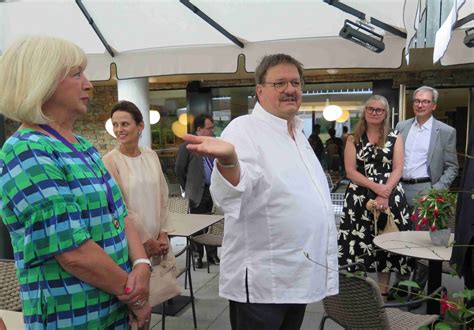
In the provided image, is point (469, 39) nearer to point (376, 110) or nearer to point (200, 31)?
point (376, 110)

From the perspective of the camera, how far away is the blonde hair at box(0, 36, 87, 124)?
1271 millimetres

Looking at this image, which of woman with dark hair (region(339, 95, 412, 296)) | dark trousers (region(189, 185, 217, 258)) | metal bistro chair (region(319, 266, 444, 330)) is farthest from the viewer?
dark trousers (region(189, 185, 217, 258))

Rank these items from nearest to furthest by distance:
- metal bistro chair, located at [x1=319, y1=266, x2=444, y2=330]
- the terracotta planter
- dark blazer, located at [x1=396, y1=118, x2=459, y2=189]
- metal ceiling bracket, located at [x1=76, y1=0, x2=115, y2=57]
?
metal bistro chair, located at [x1=319, y1=266, x2=444, y2=330] → the terracotta planter → dark blazer, located at [x1=396, y1=118, x2=459, y2=189] → metal ceiling bracket, located at [x1=76, y1=0, x2=115, y2=57]

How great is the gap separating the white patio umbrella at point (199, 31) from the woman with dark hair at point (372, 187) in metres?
0.80

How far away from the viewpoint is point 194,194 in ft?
16.4

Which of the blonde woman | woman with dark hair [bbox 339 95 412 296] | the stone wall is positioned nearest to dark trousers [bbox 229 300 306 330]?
the blonde woman

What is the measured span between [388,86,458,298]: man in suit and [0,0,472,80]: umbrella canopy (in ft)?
1.71

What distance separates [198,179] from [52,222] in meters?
3.75

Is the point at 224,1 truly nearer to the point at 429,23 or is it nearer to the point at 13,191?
the point at 429,23

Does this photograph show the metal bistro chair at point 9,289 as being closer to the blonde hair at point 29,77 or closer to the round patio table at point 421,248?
the blonde hair at point 29,77

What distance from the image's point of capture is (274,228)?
5.50 feet

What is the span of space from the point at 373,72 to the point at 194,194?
4145mm

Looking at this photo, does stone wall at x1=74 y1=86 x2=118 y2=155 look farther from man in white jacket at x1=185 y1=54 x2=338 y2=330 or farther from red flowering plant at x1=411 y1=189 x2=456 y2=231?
man in white jacket at x1=185 y1=54 x2=338 y2=330

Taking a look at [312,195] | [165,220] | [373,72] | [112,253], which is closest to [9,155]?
[112,253]
